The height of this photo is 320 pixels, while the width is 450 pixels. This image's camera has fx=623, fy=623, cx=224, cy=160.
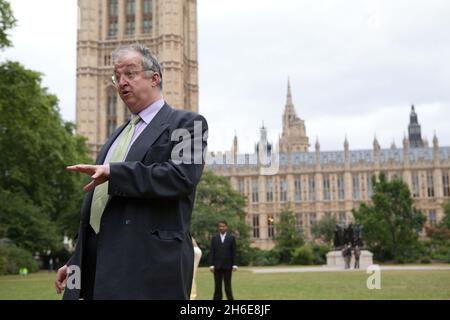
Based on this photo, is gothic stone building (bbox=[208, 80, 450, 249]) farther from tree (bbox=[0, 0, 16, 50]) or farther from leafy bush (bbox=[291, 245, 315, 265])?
tree (bbox=[0, 0, 16, 50])

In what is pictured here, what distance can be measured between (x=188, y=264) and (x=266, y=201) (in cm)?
6048

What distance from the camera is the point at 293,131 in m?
95.5

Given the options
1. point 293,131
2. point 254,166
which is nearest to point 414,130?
point 293,131

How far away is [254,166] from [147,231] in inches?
2279

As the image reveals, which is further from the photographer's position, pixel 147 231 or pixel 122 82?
pixel 122 82

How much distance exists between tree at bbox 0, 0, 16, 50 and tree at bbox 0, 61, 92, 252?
1264 millimetres

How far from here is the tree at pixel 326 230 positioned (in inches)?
1978

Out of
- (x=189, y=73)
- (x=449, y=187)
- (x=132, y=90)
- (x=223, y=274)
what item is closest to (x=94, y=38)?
(x=189, y=73)

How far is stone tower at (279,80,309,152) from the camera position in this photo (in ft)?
304

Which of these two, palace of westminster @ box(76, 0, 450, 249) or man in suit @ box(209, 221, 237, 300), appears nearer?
man in suit @ box(209, 221, 237, 300)

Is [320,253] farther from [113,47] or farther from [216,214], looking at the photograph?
[113,47]

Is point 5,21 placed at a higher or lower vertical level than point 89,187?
higher

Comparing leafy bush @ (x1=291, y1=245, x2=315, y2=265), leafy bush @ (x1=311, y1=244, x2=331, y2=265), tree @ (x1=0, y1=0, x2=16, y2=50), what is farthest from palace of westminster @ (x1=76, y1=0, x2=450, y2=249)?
tree @ (x1=0, y1=0, x2=16, y2=50)

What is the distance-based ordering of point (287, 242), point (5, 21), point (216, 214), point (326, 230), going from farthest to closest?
1. point (326, 230)
2. point (287, 242)
3. point (216, 214)
4. point (5, 21)
